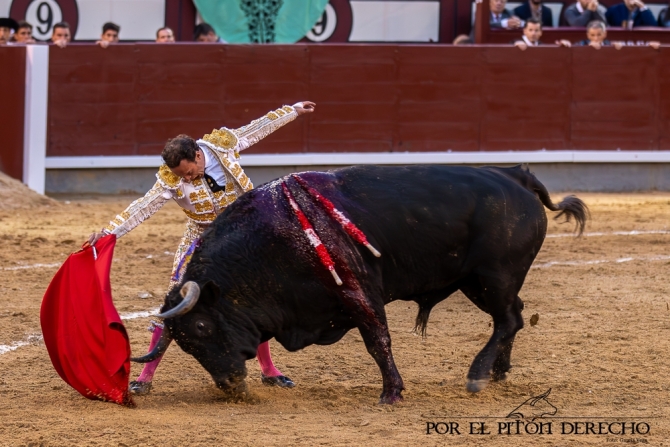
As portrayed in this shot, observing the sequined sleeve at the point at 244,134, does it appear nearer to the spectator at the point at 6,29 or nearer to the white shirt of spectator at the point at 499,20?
the spectator at the point at 6,29

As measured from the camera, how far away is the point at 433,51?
10.3m

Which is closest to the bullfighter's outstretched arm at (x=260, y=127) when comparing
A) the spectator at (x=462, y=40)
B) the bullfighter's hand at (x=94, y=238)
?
the bullfighter's hand at (x=94, y=238)

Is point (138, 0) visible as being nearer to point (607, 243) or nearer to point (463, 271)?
point (607, 243)

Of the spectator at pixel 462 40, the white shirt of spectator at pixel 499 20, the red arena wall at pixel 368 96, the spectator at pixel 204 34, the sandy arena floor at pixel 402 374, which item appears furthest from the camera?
the white shirt of spectator at pixel 499 20

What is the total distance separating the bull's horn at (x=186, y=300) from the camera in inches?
142

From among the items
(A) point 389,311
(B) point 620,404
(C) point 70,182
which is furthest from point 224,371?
(C) point 70,182

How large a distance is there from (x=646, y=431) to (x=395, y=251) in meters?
1.07

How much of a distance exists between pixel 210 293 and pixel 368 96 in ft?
22.0

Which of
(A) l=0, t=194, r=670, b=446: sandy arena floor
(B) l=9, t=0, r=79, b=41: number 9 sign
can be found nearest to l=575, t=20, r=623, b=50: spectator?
(A) l=0, t=194, r=670, b=446: sandy arena floor

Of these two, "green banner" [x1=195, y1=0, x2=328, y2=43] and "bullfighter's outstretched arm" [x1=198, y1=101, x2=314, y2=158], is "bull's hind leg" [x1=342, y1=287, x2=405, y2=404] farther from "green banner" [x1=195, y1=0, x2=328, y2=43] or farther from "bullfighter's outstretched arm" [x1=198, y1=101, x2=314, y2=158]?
"green banner" [x1=195, y1=0, x2=328, y2=43]

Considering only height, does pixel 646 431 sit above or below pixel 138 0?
below

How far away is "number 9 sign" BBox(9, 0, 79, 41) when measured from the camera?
10898 millimetres

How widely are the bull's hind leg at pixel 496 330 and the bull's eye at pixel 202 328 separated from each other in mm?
987

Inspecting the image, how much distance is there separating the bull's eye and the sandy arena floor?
27 centimetres
